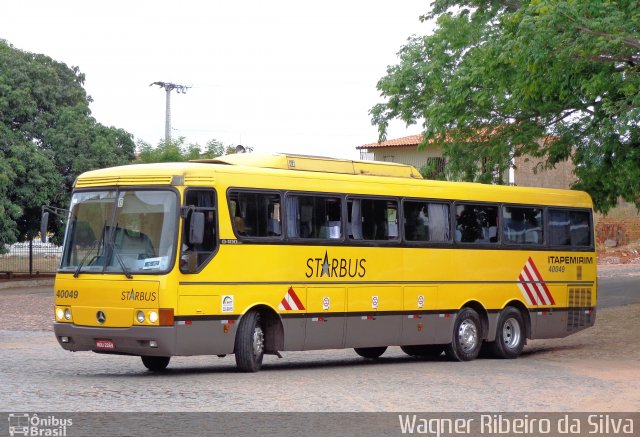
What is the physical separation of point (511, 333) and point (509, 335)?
84 millimetres

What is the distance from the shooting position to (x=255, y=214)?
16.5 m

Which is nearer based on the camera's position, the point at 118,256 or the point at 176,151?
the point at 118,256

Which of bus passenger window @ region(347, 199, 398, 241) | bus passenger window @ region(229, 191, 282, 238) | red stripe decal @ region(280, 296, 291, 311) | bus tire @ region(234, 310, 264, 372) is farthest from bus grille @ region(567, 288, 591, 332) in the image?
bus tire @ region(234, 310, 264, 372)

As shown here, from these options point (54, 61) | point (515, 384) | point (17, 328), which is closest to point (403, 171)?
point (515, 384)

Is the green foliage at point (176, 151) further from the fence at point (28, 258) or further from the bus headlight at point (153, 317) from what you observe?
the bus headlight at point (153, 317)

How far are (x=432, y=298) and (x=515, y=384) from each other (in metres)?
4.27

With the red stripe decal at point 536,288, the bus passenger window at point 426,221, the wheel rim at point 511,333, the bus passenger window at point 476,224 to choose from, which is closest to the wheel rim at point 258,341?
the bus passenger window at point 426,221

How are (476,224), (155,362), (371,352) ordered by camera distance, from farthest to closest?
1. (371,352)
2. (476,224)
3. (155,362)

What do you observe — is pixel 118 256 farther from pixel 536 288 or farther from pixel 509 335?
pixel 536 288

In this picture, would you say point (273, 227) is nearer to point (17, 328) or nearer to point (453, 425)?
point (453, 425)

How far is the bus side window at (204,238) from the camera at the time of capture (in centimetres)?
1541

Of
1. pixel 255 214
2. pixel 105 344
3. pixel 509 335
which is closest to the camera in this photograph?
pixel 105 344

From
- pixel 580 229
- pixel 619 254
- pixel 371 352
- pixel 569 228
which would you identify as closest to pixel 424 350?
pixel 371 352

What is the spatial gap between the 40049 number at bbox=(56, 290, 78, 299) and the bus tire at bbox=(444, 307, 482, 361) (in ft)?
23.1
